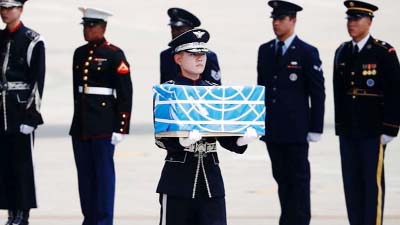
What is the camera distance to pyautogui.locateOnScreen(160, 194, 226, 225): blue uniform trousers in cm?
981

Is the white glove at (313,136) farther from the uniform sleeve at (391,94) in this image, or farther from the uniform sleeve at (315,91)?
the uniform sleeve at (391,94)

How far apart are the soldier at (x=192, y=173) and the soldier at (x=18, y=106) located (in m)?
2.82

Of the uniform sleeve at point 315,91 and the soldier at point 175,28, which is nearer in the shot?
the uniform sleeve at point 315,91

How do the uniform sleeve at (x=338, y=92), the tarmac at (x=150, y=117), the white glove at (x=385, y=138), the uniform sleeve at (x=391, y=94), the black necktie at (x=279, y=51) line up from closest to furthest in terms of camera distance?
1. the uniform sleeve at (x=391, y=94)
2. the white glove at (x=385, y=138)
3. the uniform sleeve at (x=338, y=92)
4. the black necktie at (x=279, y=51)
5. the tarmac at (x=150, y=117)

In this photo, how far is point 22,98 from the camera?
12547 millimetres

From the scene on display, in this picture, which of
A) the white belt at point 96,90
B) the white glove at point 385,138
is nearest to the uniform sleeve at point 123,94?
the white belt at point 96,90

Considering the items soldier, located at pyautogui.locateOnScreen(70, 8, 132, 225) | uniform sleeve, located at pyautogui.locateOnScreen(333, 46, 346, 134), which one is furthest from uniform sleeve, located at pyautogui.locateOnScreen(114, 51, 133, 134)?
uniform sleeve, located at pyautogui.locateOnScreen(333, 46, 346, 134)

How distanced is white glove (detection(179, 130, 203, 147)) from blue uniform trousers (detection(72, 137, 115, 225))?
117 inches

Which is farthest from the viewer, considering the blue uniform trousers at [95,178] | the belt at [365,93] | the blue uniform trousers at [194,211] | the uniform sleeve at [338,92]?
the blue uniform trousers at [95,178]

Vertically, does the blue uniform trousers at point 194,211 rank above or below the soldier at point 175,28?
below

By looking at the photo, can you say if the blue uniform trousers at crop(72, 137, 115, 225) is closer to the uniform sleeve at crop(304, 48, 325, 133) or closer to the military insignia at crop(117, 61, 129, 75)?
the military insignia at crop(117, 61, 129, 75)

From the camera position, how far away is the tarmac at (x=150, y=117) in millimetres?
14094

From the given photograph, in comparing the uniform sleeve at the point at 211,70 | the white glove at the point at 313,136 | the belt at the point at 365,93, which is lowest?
the white glove at the point at 313,136

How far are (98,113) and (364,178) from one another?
7.16 feet
